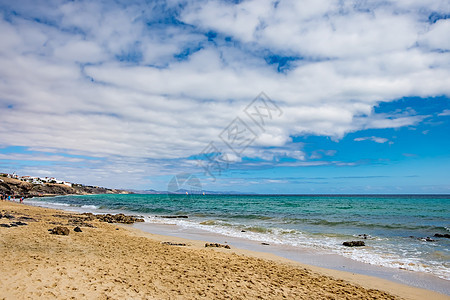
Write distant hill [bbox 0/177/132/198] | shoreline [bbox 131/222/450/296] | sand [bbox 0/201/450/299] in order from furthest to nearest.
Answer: distant hill [bbox 0/177/132/198]
shoreline [bbox 131/222/450/296]
sand [bbox 0/201/450/299]

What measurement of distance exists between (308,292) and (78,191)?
564ft

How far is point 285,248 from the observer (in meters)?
13.5

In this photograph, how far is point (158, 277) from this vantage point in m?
7.21

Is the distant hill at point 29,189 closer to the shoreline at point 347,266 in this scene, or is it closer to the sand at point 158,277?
the sand at point 158,277

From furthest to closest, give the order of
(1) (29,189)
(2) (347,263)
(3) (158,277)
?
(1) (29,189) < (2) (347,263) < (3) (158,277)

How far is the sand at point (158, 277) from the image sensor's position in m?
6.06

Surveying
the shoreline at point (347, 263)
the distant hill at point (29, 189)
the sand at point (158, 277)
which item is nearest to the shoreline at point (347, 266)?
the shoreline at point (347, 263)

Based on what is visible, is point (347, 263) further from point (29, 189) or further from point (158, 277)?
point (29, 189)

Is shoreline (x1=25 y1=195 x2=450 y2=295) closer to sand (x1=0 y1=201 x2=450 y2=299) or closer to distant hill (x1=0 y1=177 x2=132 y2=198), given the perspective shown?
sand (x1=0 y1=201 x2=450 y2=299)

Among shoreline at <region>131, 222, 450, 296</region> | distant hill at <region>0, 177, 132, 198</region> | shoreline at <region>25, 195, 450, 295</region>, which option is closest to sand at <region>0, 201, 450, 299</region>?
shoreline at <region>131, 222, 450, 296</region>

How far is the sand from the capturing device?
239 inches

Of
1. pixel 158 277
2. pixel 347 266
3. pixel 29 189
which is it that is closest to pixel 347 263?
pixel 347 266

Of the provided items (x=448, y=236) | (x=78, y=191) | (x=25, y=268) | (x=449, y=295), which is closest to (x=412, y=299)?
(x=449, y=295)

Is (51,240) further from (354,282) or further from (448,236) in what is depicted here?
(448,236)
